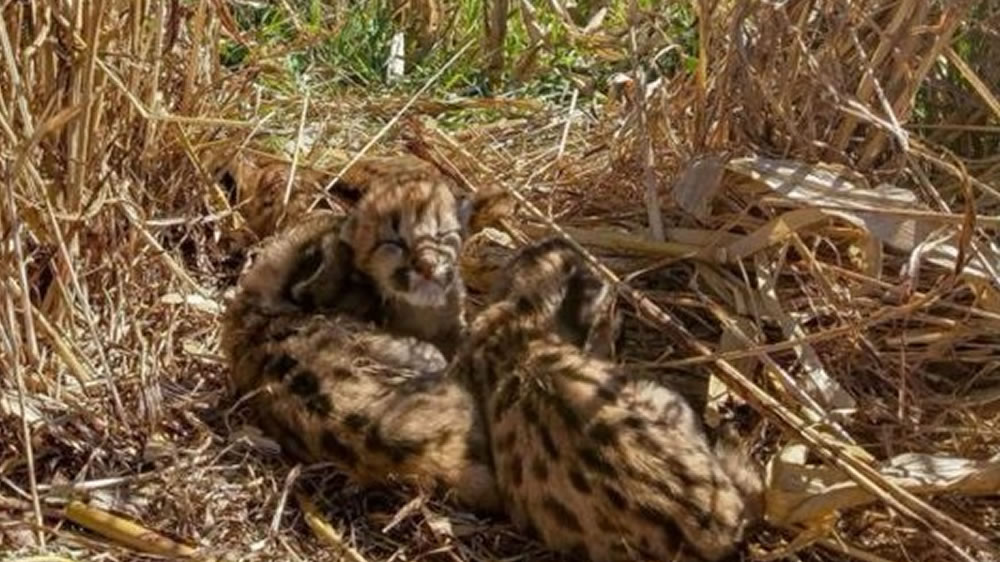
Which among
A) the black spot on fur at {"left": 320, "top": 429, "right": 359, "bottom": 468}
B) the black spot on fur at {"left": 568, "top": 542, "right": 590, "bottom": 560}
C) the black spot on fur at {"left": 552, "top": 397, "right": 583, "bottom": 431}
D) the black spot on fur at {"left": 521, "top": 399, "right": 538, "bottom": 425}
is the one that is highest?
the black spot on fur at {"left": 552, "top": 397, "right": 583, "bottom": 431}

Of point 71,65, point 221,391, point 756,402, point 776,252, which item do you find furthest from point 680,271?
point 71,65

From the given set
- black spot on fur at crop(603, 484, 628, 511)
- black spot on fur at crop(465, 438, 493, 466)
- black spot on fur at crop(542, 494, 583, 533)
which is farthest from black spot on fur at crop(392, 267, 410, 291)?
black spot on fur at crop(603, 484, 628, 511)

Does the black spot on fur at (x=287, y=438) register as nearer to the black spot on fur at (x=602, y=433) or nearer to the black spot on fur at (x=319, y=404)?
the black spot on fur at (x=319, y=404)

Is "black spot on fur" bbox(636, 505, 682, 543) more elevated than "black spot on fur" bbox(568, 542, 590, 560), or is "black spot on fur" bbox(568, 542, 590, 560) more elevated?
"black spot on fur" bbox(636, 505, 682, 543)

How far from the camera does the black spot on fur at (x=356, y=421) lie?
5.00m

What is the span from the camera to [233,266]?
244 inches

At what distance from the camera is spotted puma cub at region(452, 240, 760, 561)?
4.54 meters

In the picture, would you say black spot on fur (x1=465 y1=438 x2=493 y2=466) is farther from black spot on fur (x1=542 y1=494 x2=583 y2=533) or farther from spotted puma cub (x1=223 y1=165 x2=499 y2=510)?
black spot on fur (x1=542 y1=494 x2=583 y2=533)

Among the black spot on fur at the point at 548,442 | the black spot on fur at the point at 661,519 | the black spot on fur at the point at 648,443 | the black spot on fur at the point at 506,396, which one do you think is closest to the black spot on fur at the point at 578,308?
the black spot on fur at the point at 506,396

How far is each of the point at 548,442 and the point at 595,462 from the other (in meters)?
0.15

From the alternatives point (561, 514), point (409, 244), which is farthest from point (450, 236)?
point (561, 514)

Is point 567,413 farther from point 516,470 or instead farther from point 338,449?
point 338,449

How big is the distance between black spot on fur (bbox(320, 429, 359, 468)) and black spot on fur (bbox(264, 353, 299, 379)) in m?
0.23

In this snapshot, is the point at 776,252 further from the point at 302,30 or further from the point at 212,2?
the point at 302,30
